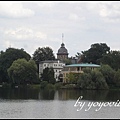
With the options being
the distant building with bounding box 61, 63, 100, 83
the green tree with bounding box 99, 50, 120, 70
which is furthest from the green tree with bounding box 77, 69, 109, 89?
the distant building with bounding box 61, 63, 100, 83

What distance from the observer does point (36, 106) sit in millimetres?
43781

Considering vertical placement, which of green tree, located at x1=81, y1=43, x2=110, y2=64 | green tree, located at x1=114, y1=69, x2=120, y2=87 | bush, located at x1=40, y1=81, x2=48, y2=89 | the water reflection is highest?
green tree, located at x1=81, y1=43, x2=110, y2=64

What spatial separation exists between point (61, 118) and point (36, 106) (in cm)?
924

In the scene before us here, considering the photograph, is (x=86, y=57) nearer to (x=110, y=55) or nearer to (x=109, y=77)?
(x=110, y=55)

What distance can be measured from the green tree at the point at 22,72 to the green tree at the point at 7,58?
277 inches

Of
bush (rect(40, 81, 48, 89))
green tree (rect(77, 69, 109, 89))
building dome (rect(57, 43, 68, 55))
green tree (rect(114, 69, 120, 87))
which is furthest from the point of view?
building dome (rect(57, 43, 68, 55))

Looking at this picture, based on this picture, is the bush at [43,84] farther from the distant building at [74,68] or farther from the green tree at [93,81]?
the distant building at [74,68]

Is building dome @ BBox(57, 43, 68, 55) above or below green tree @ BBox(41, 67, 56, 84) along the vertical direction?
above

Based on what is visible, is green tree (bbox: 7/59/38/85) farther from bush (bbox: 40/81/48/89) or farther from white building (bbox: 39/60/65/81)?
white building (bbox: 39/60/65/81)

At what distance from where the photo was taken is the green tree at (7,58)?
99.1 meters

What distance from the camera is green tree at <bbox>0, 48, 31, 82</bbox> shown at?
325ft

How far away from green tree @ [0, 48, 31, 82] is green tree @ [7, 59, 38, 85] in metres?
7.04

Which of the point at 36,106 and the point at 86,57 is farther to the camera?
the point at 86,57

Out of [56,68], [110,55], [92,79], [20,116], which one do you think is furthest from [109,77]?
[20,116]
